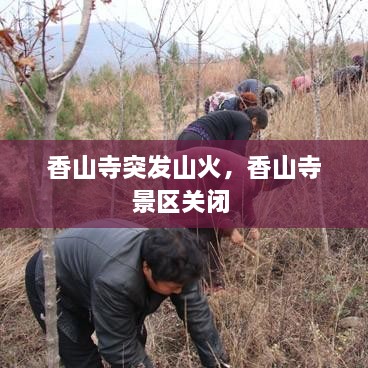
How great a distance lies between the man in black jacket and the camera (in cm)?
158

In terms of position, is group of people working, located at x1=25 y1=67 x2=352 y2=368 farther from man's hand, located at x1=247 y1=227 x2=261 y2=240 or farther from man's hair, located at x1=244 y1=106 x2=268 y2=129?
man's hair, located at x1=244 y1=106 x2=268 y2=129

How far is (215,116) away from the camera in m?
3.25

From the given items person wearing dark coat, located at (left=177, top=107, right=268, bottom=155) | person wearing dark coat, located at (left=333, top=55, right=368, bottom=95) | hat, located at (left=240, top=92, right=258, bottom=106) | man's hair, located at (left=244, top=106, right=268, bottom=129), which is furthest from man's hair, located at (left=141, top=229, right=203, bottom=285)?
person wearing dark coat, located at (left=333, top=55, right=368, bottom=95)

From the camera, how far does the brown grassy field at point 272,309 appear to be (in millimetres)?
2302

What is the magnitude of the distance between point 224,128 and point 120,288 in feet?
5.85

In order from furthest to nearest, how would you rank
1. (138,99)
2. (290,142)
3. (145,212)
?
(138,99) < (290,142) < (145,212)

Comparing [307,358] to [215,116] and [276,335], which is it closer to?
[276,335]

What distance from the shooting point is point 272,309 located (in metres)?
2.50

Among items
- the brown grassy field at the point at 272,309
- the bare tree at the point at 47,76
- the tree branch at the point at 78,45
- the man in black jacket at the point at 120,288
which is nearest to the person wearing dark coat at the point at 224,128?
the brown grassy field at the point at 272,309

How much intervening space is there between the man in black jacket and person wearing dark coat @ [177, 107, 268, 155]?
1262 millimetres

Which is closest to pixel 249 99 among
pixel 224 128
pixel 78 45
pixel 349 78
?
pixel 224 128

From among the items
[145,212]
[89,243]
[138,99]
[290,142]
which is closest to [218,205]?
[89,243]

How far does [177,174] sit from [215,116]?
647mm

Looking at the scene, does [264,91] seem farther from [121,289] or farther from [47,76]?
[47,76]
